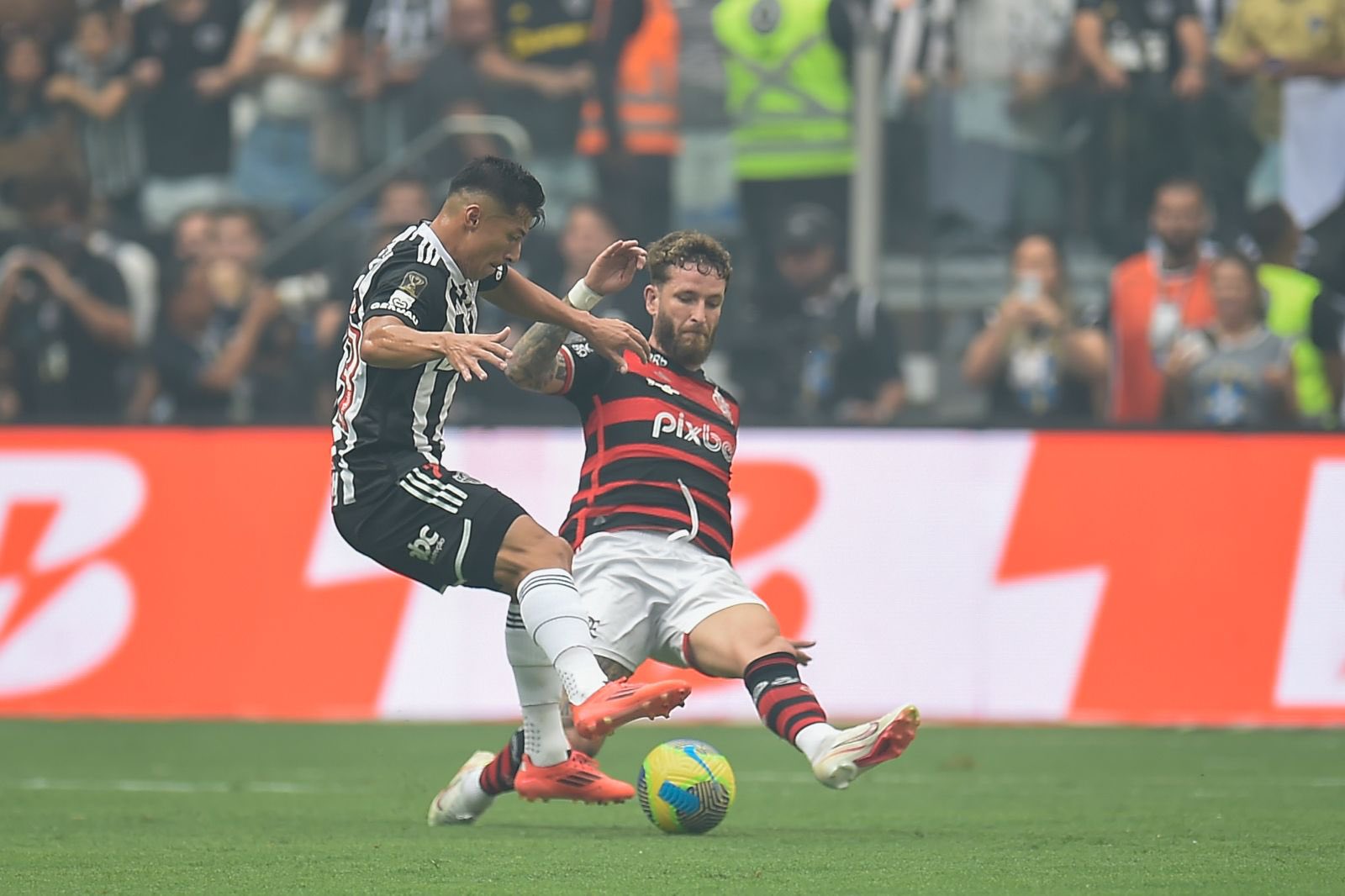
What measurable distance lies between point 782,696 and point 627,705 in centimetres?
91

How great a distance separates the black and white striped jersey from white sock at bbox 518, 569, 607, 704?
0.58 m

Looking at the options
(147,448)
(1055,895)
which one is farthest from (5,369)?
(1055,895)

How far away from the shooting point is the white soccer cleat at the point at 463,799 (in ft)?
22.8

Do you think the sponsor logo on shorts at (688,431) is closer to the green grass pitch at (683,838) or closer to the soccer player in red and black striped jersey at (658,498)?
the soccer player in red and black striped jersey at (658,498)

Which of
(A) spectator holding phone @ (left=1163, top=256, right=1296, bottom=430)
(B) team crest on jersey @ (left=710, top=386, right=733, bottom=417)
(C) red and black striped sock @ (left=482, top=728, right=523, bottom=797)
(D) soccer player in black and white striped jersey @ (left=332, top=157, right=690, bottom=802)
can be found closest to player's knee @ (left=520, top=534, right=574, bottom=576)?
(D) soccer player in black and white striped jersey @ (left=332, top=157, right=690, bottom=802)

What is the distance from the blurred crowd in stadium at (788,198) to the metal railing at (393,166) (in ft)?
0.10

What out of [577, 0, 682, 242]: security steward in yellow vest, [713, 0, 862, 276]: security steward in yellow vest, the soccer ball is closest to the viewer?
the soccer ball

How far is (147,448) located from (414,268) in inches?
236

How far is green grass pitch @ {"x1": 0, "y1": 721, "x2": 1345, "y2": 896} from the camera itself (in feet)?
17.5

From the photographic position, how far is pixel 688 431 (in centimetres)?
710

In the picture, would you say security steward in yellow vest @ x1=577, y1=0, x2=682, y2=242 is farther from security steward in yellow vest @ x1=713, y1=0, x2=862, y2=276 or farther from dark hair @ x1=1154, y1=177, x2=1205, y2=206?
dark hair @ x1=1154, y1=177, x2=1205, y2=206

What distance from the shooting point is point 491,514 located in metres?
6.22

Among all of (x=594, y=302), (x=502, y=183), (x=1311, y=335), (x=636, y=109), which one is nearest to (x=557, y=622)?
(x=594, y=302)

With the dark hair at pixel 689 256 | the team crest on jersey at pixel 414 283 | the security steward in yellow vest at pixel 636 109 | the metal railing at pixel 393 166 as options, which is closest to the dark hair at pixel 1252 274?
the security steward in yellow vest at pixel 636 109
